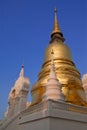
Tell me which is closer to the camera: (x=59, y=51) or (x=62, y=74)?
(x=62, y=74)

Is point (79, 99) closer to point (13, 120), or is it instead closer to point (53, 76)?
point (53, 76)

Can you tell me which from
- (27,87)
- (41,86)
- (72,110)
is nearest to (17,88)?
(27,87)

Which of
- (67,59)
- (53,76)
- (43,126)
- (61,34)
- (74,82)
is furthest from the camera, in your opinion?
(61,34)

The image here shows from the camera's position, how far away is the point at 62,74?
1623 centimetres

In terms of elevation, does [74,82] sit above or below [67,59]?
below

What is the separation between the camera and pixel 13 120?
13852 mm

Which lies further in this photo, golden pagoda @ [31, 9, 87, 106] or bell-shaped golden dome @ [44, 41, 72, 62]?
bell-shaped golden dome @ [44, 41, 72, 62]

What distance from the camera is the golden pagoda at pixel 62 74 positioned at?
14913 mm

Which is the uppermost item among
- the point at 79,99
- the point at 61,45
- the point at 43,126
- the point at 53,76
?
the point at 61,45

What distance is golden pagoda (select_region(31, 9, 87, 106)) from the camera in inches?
587

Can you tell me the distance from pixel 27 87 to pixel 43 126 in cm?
698

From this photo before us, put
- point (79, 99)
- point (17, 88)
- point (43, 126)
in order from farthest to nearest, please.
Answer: point (17, 88) → point (79, 99) → point (43, 126)

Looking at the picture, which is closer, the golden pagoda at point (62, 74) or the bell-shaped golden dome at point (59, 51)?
the golden pagoda at point (62, 74)

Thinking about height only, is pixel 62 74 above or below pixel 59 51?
below
